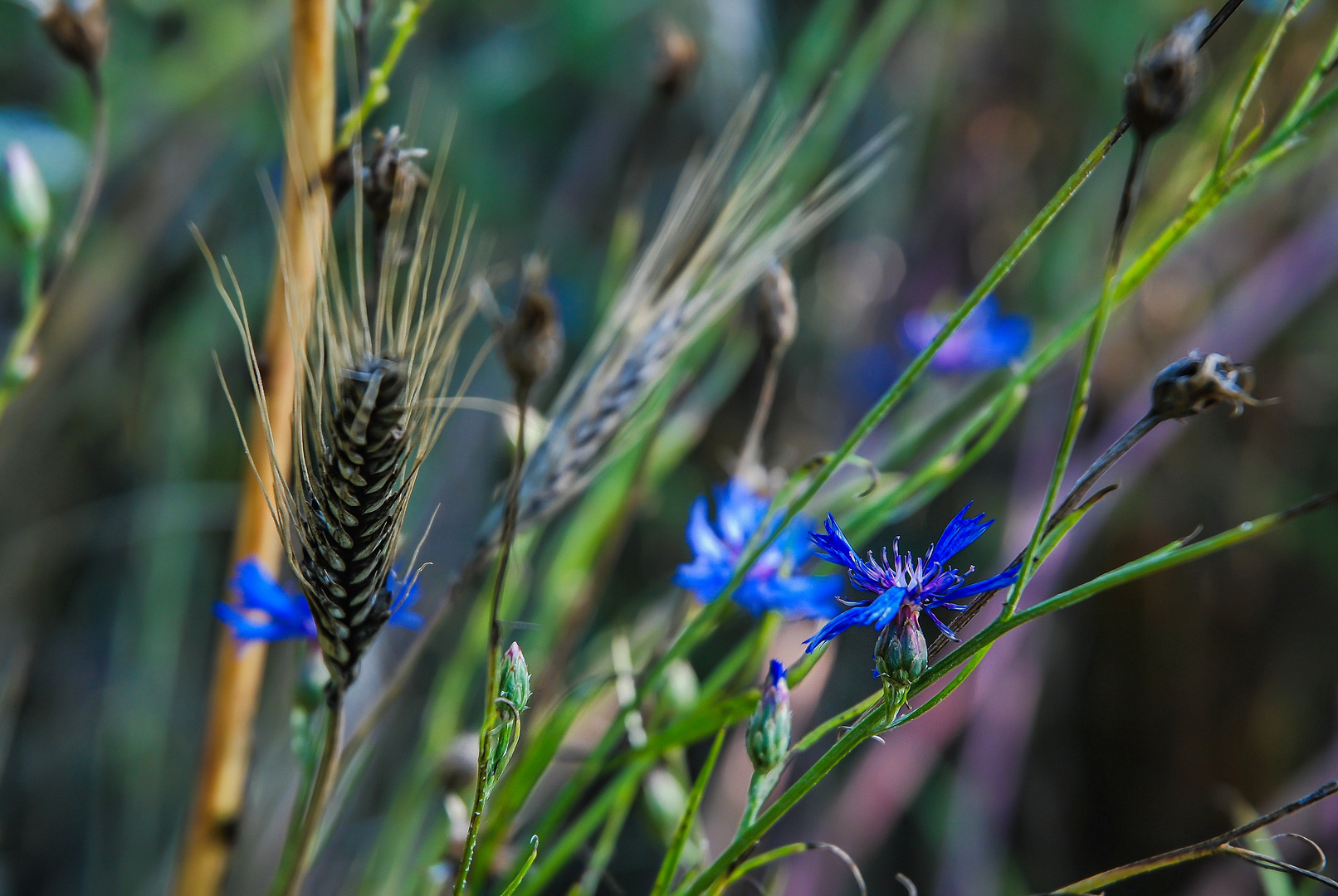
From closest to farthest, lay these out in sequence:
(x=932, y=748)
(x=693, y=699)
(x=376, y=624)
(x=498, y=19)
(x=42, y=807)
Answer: (x=376, y=624), (x=693, y=699), (x=932, y=748), (x=42, y=807), (x=498, y=19)

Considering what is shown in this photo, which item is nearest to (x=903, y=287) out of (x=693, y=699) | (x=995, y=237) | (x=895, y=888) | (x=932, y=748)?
(x=995, y=237)

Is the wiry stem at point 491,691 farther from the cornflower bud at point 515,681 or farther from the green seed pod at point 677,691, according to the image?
the green seed pod at point 677,691

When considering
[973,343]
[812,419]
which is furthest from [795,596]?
[812,419]

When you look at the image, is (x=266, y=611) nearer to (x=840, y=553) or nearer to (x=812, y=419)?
(x=840, y=553)

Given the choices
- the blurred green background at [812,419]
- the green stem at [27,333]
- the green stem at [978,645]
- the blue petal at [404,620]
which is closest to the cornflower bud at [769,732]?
the green stem at [978,645]

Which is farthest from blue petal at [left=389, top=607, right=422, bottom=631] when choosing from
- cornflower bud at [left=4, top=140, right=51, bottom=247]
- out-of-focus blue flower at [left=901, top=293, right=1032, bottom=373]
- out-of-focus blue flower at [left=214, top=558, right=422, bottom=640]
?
out-of-focus blue flower at [left=901, top=293, right=1032, bottom=373]

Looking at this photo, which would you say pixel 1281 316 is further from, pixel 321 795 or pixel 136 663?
pixel 136 663
